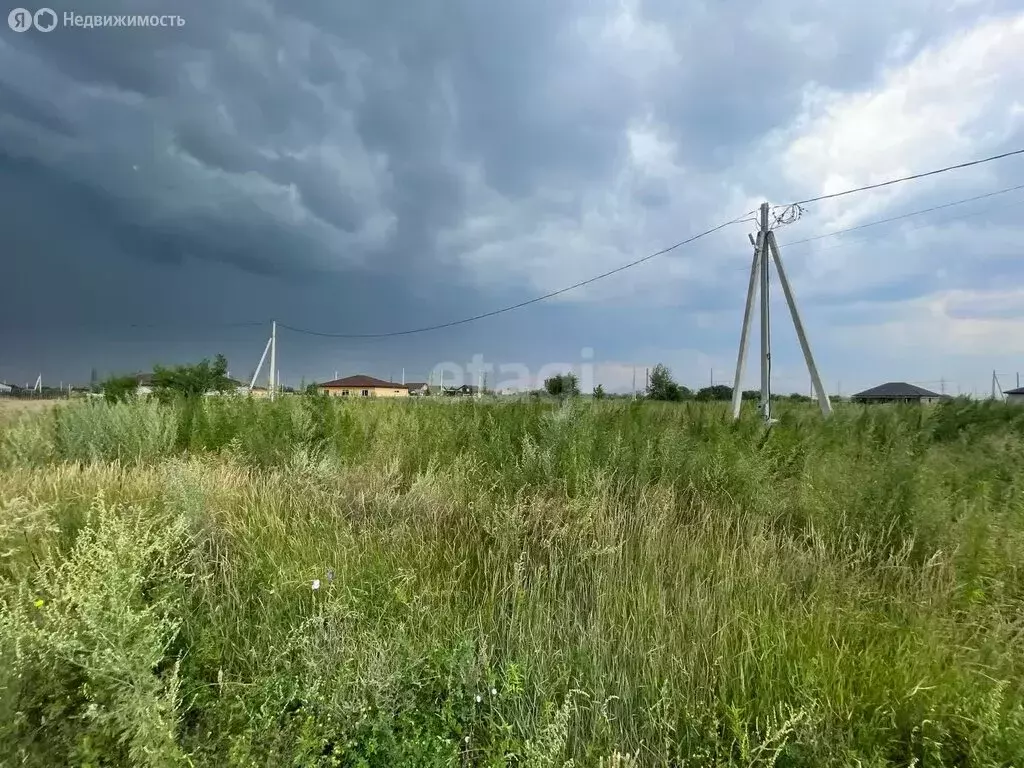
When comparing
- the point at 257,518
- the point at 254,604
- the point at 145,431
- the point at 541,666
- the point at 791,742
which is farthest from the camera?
→ the point at 145,431

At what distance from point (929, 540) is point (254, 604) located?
385cm

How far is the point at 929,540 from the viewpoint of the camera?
9.66ft

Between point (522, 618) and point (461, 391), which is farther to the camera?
point (461, 391)

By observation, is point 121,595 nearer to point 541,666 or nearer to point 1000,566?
point 541,666

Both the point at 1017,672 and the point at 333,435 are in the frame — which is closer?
the point at 1017,672

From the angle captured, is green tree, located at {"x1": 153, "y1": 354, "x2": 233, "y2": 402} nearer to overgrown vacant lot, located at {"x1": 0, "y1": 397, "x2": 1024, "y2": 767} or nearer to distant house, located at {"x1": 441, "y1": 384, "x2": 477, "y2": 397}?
distant house, located at {"x1": 441, "y1": 384, "x2": 477, "y2": 397}

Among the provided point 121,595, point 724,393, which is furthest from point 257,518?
point 724,393

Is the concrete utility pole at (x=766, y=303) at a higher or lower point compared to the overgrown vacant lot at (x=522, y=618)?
higher

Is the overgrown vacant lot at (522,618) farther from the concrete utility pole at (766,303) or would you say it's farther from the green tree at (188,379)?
the green tree at (188,379)

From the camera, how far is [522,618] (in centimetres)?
222

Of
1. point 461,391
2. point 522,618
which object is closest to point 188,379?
point 461,391

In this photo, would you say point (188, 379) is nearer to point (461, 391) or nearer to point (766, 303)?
point (461, 391)

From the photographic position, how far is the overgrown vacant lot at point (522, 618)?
5.39 feet

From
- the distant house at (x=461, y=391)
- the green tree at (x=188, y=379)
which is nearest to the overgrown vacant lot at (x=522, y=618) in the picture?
the distant house at (x=461, y=391)
